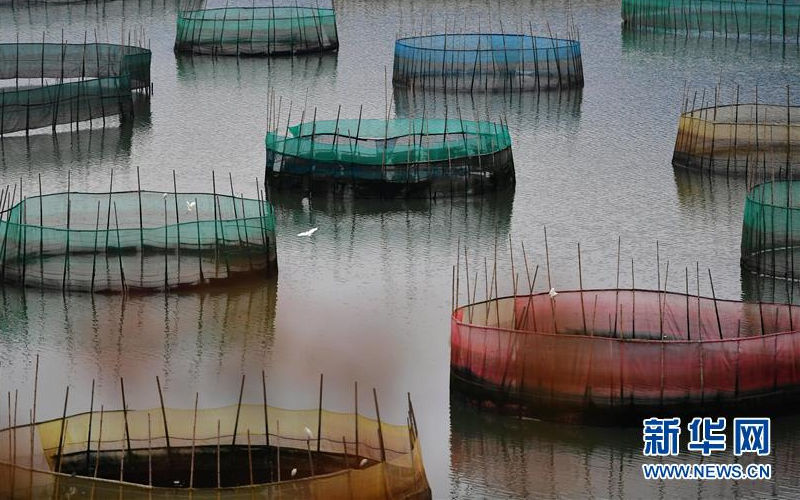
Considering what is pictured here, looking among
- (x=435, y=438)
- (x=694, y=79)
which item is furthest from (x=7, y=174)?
(x=694, y=79)

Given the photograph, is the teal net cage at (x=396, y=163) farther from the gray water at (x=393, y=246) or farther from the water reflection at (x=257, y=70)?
the water reflection at (x=257, y=70)

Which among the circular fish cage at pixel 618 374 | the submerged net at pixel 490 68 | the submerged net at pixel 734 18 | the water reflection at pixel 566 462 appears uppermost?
the submerged net at pixel 734 18

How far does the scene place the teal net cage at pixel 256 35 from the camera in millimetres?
41406

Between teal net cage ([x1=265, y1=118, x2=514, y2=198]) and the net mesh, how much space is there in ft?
11.4

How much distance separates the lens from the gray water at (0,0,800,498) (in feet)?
58.9

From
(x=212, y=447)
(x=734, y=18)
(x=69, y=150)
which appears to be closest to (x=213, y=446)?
(x=212, y=447)

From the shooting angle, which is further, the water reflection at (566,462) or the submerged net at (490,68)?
the submerged net at (490,68)

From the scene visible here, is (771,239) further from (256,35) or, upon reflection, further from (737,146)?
(256,35)

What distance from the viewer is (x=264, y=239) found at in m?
23.2

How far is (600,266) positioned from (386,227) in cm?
370

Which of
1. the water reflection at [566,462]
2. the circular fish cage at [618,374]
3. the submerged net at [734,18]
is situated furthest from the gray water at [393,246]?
the submerged net at [734,18]

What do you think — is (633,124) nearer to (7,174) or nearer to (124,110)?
(124,110)

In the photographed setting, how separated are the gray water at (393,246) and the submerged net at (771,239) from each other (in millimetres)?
460

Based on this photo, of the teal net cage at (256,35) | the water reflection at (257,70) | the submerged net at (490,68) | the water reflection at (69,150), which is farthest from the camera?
the teal net cage at (256,35)
